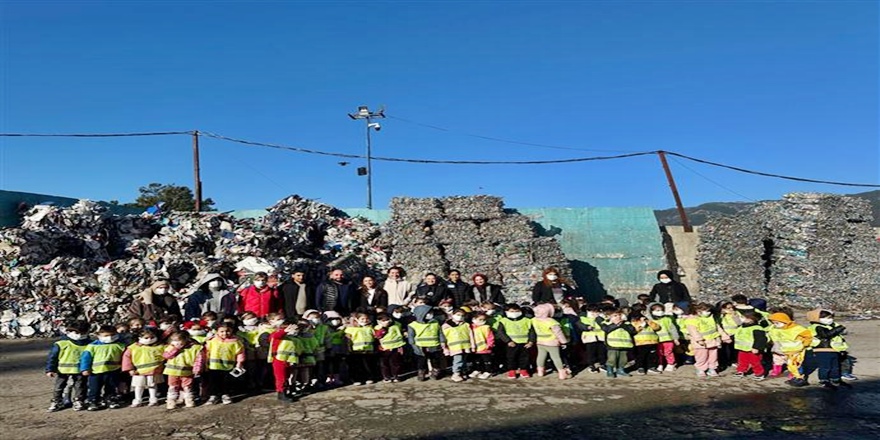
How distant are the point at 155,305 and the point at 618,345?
22.0ft

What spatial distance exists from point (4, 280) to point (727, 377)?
15063 millimetres

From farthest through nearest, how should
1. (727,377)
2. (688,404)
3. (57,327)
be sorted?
(57,327) < (727,377) < (688,404)

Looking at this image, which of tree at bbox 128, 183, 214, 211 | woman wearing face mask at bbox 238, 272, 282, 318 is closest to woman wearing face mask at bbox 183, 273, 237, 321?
woman wearing face mask at bbox 238, 272, 282, 318

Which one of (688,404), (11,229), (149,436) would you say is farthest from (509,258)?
(11,229)

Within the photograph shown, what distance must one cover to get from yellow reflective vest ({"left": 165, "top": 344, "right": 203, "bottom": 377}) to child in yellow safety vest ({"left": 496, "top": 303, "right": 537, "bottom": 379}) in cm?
404

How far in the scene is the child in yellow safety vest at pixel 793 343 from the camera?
7.45m

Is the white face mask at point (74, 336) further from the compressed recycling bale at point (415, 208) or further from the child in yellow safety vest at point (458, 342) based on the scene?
the compressed recycling bale at point (415, 208)

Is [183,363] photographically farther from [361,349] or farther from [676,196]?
[676,196]

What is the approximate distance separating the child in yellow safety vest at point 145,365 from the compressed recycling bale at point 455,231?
334 inches

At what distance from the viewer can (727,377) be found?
799 centimetres

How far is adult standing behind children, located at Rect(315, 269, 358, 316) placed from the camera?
8.95 m

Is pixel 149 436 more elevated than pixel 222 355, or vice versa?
pixel 222 355

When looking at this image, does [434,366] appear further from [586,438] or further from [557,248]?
[557,248]

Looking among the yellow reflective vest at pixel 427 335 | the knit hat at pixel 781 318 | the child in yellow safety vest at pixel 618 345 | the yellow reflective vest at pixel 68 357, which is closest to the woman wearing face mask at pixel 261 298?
the yellow reflective vest at pixel 427 335
